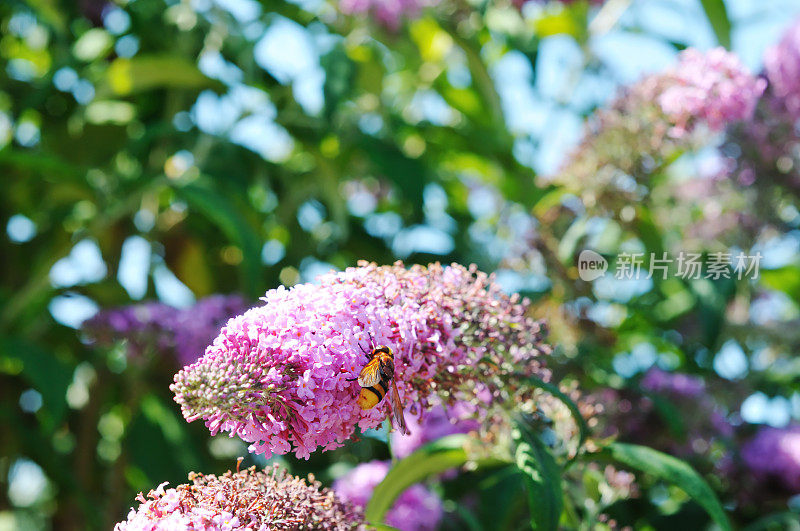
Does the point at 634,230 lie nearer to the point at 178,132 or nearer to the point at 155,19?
the point at 178,132

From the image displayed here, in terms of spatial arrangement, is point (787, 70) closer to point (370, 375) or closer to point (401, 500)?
point (401, 500)

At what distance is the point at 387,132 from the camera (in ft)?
8.07

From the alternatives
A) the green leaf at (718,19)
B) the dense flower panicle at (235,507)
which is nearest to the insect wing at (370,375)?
the dense flower panicle at (235,507)

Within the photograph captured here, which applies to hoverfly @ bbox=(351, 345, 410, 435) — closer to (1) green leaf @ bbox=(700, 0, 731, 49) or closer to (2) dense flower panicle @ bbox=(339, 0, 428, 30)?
(2) dense flower panicle @ bbox=(339, 0, 428, 30)

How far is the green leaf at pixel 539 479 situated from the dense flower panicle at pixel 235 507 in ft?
0.65

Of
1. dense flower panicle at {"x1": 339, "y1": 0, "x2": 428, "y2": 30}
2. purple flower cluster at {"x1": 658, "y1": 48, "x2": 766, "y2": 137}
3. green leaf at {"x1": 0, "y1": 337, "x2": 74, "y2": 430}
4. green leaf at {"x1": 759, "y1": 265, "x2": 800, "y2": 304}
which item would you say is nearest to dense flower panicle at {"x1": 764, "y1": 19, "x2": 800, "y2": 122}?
purple flower cluster at {"x1": 658, "y1": 48, "x2": 766, "y2": 137}

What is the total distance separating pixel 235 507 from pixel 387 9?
66.9 inches

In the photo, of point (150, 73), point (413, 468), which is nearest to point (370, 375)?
point (413, 468)

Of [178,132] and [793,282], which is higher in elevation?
[793,282]

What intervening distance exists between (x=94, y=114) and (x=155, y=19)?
317 mm

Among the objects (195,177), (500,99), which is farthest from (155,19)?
(500,99)

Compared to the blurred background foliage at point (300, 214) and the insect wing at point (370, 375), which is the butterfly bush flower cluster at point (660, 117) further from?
the insect wing at point (370, 375)

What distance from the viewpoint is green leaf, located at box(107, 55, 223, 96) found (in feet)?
6.92

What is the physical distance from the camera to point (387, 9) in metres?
2.24
